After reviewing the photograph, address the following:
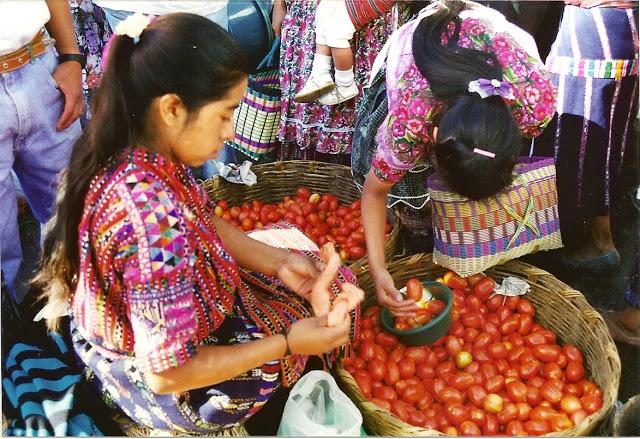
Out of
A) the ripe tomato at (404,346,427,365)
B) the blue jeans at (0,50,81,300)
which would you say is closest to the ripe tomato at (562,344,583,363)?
the ripe tomato at (404,346,427,365)

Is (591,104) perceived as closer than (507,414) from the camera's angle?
No

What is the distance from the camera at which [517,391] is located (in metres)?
1.97

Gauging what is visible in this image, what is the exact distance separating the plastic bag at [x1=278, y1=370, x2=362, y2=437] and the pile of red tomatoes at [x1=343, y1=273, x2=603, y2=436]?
134mm

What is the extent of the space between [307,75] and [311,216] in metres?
0.59

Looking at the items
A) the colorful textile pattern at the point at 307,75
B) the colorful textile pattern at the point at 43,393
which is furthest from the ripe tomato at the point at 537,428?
the colorful textile pattern at the point at 307,75

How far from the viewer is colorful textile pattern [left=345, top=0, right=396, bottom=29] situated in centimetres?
238

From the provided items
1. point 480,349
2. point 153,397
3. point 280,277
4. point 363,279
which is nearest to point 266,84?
point 363,279

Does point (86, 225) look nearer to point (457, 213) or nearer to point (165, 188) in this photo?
point (165, 188)

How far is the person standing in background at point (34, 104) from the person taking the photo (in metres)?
1.89

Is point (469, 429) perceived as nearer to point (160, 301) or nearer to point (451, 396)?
point (451, 396)

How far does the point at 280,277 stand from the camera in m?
1.84

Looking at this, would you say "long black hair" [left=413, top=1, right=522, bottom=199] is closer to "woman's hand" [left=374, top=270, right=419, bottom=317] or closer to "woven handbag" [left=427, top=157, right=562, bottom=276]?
"woven handbag" [left=427, top=157, right=562, bottom=276]

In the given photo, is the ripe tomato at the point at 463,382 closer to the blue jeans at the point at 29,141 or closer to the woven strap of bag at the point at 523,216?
the woven strap of bag at the point at 523,216

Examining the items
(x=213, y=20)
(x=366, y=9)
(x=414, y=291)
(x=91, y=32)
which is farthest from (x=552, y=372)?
(x=91, y=32)
